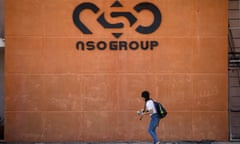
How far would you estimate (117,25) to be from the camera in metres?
15.5

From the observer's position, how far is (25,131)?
15367 millimetres

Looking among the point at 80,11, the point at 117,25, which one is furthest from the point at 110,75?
the point at 80,11

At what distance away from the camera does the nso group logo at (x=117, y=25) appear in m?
15.4

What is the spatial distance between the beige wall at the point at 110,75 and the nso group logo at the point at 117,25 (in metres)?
0.12

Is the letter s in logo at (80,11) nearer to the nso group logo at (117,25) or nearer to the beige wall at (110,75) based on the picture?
the nso group logo at (117,25)

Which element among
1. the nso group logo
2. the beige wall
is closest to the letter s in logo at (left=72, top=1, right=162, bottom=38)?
the nso group logo

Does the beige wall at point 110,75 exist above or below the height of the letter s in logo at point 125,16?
below

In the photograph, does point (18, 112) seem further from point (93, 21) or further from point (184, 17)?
point (184, 17)

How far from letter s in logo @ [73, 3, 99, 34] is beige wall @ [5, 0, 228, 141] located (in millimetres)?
141

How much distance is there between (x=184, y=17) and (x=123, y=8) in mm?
2050

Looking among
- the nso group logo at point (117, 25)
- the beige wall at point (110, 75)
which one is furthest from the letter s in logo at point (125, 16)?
the beige wall at point (110, 75)

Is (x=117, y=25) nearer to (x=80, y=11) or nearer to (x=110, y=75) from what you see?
(x=80, y=11)

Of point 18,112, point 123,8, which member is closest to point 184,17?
point 123,8

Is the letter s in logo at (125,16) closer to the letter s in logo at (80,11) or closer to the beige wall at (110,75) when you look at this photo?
the letter s in logo at (80,11)
